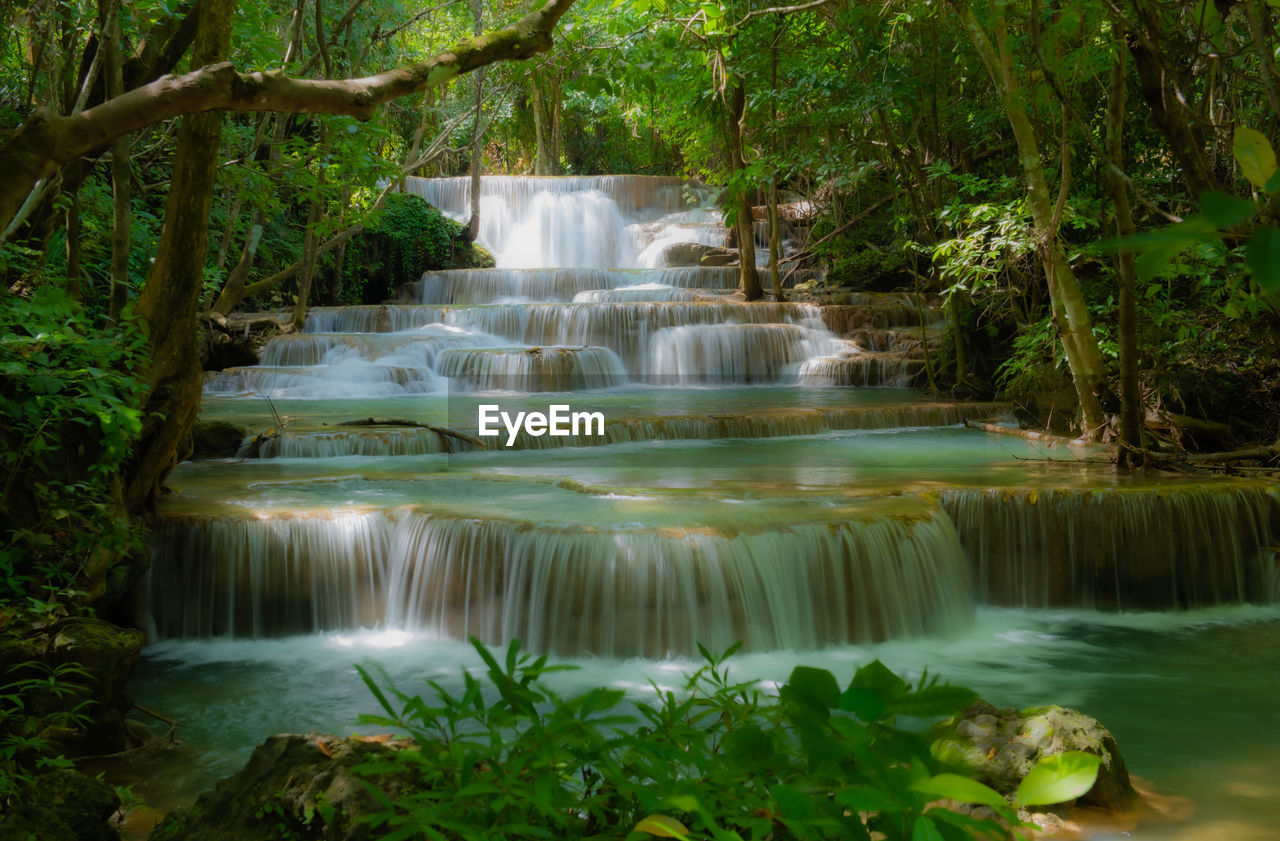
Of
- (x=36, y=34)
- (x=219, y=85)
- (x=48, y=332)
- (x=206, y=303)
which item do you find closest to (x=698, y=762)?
(x=219, y=85)

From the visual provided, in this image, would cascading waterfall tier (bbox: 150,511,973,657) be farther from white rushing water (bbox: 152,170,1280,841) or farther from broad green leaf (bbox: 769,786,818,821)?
broad green leaf (bbox: 769,786,818,821)

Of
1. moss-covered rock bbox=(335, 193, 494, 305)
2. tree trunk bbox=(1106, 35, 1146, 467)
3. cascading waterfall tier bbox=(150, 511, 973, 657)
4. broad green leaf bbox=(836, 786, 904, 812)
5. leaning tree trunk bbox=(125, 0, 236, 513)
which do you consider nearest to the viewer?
broad green leaf bbox=(836, 786, 904, 812)

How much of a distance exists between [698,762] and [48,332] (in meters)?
4.32

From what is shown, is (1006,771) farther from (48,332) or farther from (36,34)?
(36,34)

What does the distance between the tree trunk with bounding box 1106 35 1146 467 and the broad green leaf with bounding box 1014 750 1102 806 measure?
16.6 feet

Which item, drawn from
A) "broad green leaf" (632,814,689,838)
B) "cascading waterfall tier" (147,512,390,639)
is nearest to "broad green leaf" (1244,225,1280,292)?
"broad green leaf" (632,814,689,838)

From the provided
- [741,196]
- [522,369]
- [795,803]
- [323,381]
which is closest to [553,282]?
[741,196]

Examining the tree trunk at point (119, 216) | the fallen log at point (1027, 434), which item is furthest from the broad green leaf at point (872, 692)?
the fallen log at point (1027, 434)

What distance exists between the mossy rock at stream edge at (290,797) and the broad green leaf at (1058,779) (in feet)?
5.37

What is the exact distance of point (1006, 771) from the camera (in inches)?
137

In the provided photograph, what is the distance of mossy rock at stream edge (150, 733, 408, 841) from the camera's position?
238 cm

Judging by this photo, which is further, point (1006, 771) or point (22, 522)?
point (22, 522)

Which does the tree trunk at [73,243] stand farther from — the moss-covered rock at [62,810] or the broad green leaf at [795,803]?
the broad green leaf at [795,803]

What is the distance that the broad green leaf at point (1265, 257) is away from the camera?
26.6 inches
